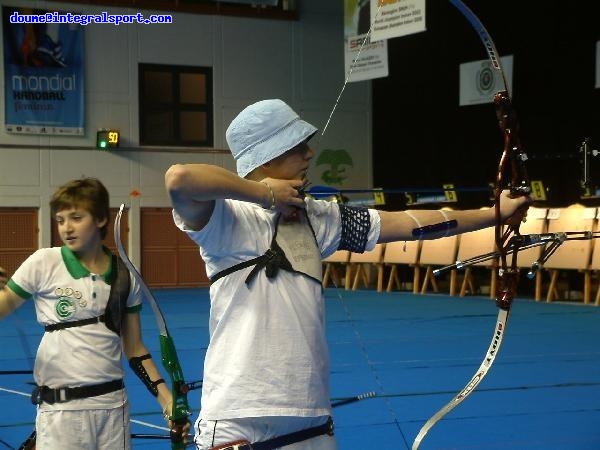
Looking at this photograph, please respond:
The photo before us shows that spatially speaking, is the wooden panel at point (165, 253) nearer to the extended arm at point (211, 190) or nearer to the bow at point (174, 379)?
the bow at point (174, 379)

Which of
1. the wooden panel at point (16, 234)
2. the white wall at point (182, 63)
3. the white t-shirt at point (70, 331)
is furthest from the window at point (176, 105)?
the white t-shirt at point (70, 331)

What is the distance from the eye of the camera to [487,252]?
464 inches

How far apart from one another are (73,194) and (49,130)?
45.0 ft

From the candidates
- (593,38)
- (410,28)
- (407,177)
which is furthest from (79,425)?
(407,177)

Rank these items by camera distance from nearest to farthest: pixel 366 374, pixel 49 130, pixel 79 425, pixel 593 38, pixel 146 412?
pixel 79 425, pixel 146 412, pixel 366 374, pixel 593 38, pixel 49 130

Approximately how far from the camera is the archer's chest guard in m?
1.83

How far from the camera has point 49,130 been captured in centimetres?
1584

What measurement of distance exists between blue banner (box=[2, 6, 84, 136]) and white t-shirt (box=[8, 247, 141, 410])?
13.6m

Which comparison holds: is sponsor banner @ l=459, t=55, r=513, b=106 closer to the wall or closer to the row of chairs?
the wall

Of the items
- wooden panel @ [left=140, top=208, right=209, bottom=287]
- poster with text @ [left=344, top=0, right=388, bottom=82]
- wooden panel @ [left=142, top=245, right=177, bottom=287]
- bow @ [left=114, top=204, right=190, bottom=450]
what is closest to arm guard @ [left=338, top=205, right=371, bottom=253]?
bow @ [left=114, top=204, right=190, bottom=450]

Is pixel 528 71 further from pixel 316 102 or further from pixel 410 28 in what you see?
pixel 316 102

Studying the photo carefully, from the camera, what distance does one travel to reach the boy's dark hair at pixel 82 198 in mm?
2703

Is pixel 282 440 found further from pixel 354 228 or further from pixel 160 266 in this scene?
pixel 160 266

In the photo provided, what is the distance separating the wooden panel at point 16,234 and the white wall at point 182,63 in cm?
16
